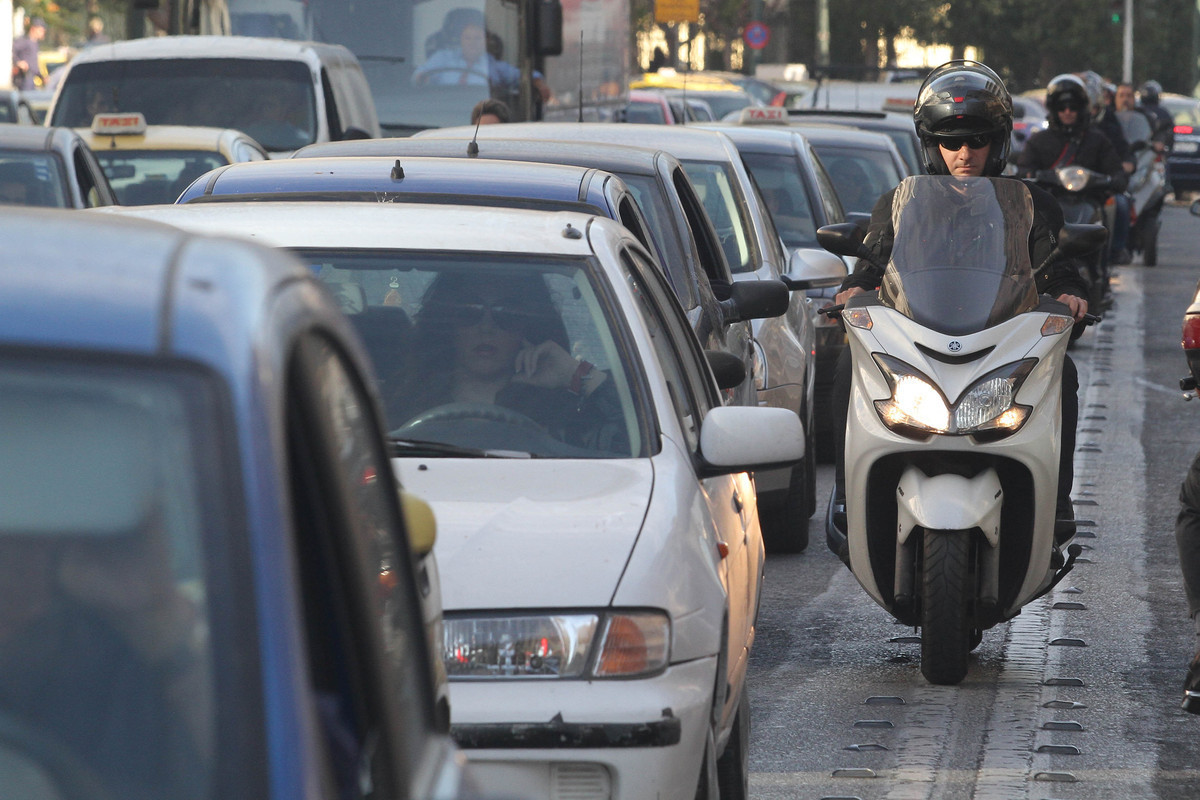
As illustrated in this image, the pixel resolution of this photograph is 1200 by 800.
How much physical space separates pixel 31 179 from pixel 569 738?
702 centimetres

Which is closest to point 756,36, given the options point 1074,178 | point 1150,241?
point 1150,241

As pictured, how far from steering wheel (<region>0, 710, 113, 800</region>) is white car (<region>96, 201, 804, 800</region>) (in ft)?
6.46

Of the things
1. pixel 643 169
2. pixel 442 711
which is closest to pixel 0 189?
pixel 643 169

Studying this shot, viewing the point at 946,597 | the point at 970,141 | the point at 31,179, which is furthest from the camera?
the point at 31,179

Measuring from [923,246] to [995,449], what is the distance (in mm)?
689

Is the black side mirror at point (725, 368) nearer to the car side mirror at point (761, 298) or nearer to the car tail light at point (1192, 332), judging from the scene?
the car side mirror at point (761, 298)

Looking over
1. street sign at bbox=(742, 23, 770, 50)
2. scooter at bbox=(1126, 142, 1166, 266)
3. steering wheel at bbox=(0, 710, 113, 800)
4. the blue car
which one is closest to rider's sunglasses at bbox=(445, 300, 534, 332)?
the blue car

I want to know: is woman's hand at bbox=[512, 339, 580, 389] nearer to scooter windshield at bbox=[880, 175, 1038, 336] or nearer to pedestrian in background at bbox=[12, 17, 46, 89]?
scooter windshield at bbox=[880, 175, 1038, 336]

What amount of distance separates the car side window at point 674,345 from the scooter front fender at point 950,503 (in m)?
0.95

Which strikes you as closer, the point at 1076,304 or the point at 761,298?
the point at 1076,304

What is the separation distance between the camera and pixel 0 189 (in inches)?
387

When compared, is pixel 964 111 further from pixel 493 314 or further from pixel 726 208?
pixel 726 208

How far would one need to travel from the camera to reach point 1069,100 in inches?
626

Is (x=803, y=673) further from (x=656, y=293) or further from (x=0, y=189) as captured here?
(x=0, y=189)
